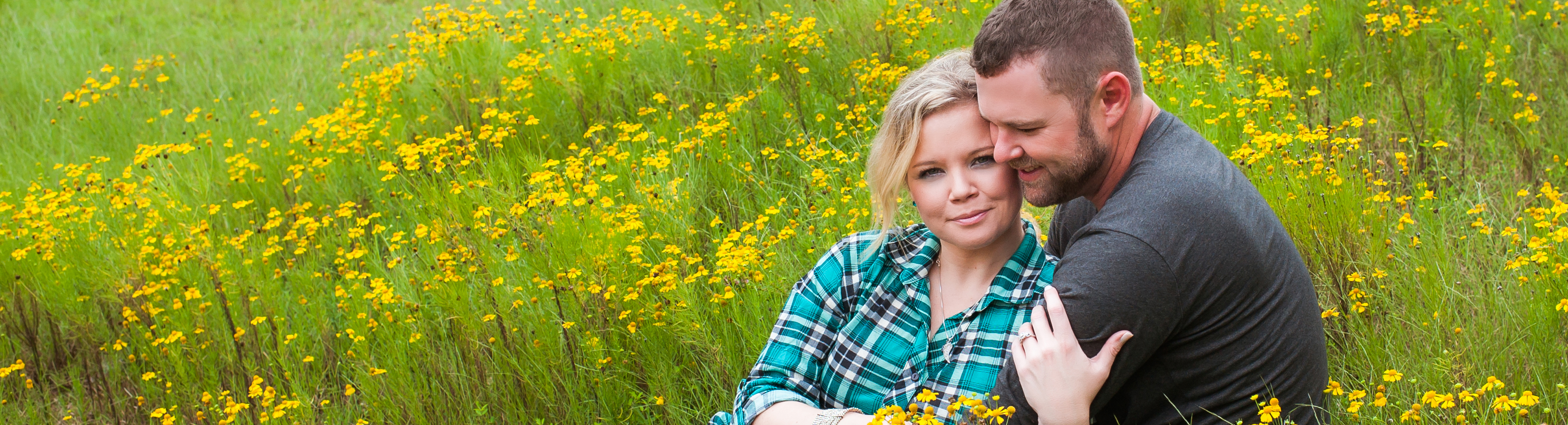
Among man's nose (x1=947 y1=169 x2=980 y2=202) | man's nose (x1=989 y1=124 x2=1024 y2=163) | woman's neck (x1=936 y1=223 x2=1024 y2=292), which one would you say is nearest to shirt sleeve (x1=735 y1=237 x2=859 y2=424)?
woman's neck (x1=936 y1=223 x2=1024 y2=292)

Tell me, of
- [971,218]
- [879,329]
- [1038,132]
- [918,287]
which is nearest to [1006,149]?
[1038,132]

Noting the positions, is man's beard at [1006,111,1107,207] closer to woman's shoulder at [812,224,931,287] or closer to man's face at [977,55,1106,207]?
man's face at [977,55,1106,207]

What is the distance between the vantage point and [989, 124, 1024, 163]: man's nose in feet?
7.54

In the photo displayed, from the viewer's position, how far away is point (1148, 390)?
224 cm

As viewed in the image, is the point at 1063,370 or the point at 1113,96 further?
the point at 1113,96

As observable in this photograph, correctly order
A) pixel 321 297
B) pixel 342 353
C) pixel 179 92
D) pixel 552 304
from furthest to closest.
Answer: pixel 179 92 < pixel 321 297 < pixel 342 353 < pixel 552 304

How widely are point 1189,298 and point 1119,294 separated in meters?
0.16

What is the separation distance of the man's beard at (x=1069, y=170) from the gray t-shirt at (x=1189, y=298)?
9cm

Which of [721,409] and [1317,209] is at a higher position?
[1317,209]

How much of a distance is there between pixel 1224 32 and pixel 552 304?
3.55 m

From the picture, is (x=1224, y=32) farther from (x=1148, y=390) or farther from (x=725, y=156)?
(x=1148, y=390)

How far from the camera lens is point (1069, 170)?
2297mm

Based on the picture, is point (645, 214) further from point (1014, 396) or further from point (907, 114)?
point (1014, 396)

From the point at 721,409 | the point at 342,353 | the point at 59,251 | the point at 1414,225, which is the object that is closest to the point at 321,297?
the point at 342,353
